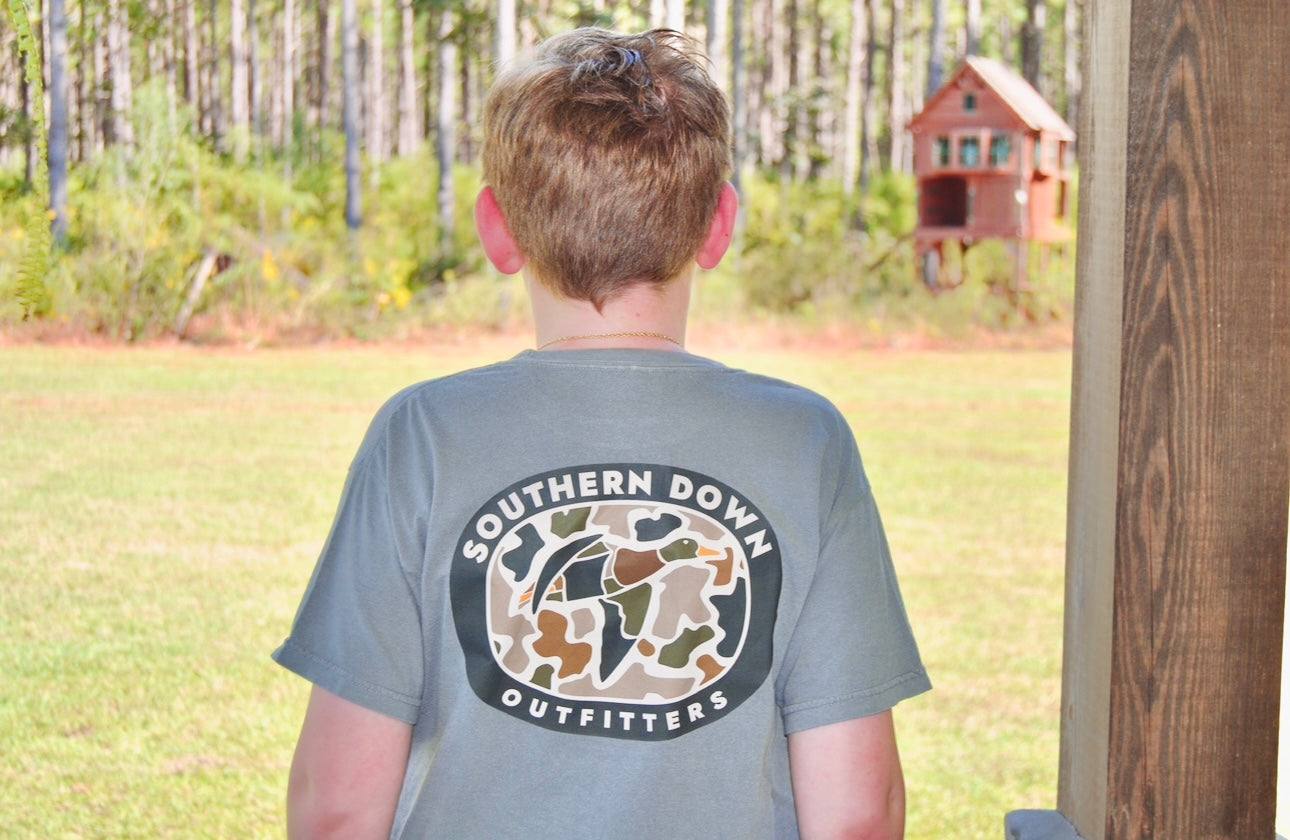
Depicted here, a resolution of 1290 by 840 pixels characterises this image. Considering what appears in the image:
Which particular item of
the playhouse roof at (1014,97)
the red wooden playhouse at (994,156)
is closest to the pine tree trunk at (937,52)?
the red wooden playhouse at (994,156)

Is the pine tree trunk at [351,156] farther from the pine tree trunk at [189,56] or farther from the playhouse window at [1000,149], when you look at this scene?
the playhouse window at [1000,149]

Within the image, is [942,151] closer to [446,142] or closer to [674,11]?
[674,11]

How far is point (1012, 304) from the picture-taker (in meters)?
10.2

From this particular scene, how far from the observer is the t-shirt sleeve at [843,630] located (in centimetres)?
90

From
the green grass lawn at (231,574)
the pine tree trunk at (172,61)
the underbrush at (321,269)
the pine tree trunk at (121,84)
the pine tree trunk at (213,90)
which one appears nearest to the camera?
the green grass lawn at (231,574)

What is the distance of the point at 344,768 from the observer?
2.90ft

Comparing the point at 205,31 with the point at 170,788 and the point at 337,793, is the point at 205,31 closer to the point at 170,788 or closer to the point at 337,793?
the point at 170,788

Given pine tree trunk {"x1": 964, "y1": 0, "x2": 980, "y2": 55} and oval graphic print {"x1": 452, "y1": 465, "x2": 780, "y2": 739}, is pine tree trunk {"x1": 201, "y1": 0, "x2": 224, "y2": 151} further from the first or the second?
oval graphic print {"x1": 452, "y1": 465, "x2": 780, "y2": 739}

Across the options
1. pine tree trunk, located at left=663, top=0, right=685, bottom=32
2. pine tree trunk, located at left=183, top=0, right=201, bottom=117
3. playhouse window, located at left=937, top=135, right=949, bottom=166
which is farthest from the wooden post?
pine tree trunk, located at left=183, top=0, right=201, bottom=117

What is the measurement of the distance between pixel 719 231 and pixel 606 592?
0.84 ft

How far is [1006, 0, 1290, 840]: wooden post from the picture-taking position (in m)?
1.04

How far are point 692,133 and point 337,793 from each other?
0.45 m

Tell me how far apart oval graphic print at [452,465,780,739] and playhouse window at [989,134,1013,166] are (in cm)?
856

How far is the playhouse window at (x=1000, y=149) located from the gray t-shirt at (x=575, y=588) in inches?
336
